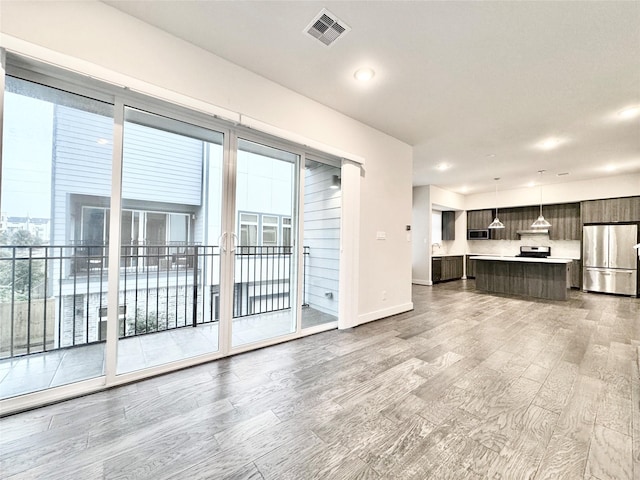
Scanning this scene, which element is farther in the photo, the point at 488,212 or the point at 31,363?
the point at 488,212

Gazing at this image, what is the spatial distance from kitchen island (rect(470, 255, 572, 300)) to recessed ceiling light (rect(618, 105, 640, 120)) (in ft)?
9.58

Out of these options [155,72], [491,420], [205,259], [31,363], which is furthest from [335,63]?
[31,363]

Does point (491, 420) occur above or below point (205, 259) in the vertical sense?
below

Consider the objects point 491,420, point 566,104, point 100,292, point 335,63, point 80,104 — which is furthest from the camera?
point 566,104

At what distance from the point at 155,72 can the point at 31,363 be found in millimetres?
2558

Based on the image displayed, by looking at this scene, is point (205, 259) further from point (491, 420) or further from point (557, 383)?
point (557, 383)

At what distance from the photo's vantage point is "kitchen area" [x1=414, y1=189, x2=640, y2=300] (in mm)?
5828

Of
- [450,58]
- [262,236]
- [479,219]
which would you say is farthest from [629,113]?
[479,219]

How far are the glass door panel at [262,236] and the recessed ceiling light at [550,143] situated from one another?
4.20 meters

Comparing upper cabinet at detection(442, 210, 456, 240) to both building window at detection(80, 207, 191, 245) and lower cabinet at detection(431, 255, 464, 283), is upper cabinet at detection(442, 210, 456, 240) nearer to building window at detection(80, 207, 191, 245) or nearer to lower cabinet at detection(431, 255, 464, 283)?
lower cabinet at detection(431, 255, 464, 283)

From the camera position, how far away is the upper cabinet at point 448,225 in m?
8.97

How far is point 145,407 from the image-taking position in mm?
1836

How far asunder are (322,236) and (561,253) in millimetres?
7706

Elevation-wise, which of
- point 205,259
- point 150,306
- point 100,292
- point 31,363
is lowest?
point 31,363
